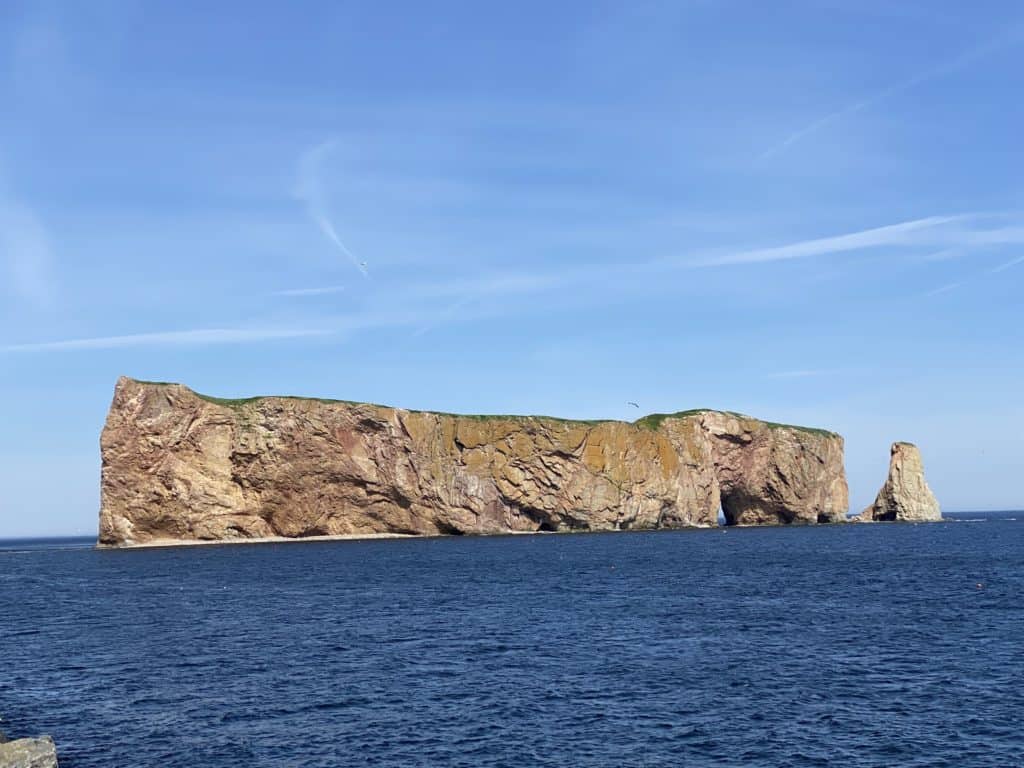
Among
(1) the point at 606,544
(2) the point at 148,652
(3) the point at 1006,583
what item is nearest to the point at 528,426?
(1) the point at 606,544

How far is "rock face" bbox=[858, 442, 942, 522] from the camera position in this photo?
173m

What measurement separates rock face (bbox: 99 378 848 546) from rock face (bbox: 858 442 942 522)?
14.3 meters

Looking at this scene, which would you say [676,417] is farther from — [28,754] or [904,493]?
[28,754]

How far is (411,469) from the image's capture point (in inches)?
5246

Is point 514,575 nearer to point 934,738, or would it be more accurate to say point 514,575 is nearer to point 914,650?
point 914,650

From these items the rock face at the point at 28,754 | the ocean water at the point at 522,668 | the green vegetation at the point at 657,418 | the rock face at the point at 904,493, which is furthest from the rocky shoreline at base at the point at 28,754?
the rock face at the point at 904,493

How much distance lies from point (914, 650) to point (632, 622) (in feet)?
50.8

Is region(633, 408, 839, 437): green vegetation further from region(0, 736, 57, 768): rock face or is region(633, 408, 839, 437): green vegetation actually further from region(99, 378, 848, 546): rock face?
region(0, 736, 57, 768): rock face

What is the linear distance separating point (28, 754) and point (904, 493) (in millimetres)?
182544

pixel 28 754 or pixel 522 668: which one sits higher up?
pixel 28 754

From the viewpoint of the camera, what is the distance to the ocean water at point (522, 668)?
30.2 metres

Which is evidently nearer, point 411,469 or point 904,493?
point 411,469

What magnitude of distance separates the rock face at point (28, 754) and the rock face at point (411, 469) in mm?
98639

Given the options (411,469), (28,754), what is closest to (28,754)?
(28,754)
